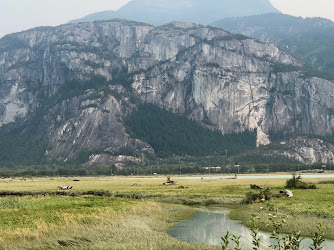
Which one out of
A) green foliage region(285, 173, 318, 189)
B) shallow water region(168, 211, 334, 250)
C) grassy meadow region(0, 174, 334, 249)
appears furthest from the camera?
green foliage region(285, 173, 318, 189)

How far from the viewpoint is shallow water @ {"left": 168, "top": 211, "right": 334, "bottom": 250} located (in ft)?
140

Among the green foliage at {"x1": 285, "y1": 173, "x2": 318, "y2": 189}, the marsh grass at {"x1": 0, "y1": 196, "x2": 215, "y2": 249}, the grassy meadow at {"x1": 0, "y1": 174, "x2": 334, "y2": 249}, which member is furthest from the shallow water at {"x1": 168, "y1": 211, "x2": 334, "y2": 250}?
the green foliage at {"x1": 285, "y1": 173, "x2": 318, "y2": 189}

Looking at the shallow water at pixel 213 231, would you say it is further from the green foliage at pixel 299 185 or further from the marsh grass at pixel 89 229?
the green foliage at pixel 299 185

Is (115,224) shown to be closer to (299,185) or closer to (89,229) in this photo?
(89,229)

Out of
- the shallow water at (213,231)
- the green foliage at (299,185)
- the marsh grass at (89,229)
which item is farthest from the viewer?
the green foliage at (299,185)

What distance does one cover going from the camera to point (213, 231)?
4984cm

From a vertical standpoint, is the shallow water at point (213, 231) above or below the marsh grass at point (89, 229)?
below

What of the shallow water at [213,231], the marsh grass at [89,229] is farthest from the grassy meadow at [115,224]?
the shallow water at [213,231]

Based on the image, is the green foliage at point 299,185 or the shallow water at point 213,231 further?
the green foliage at point 299,185

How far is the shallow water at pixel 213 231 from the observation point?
140 feet

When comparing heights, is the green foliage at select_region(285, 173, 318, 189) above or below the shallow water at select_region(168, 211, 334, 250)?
above

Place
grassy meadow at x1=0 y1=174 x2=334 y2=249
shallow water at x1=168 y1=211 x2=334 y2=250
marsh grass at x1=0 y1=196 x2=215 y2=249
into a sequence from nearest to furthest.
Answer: marsh grass at x1=0 y1=196 x2=215 y2=249, grassy meadow at x1=0 y1=174 x2=334 y2=249, shallow water at x1=168 y1=211 x2=334 y2=250

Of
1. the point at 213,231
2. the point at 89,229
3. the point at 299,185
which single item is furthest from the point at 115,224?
the point at 299,185

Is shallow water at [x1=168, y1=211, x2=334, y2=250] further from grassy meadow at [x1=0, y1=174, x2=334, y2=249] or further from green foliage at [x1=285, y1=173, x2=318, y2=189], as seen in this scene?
green foliage at [x1=285, y1=173, x2=318, y2=189]
